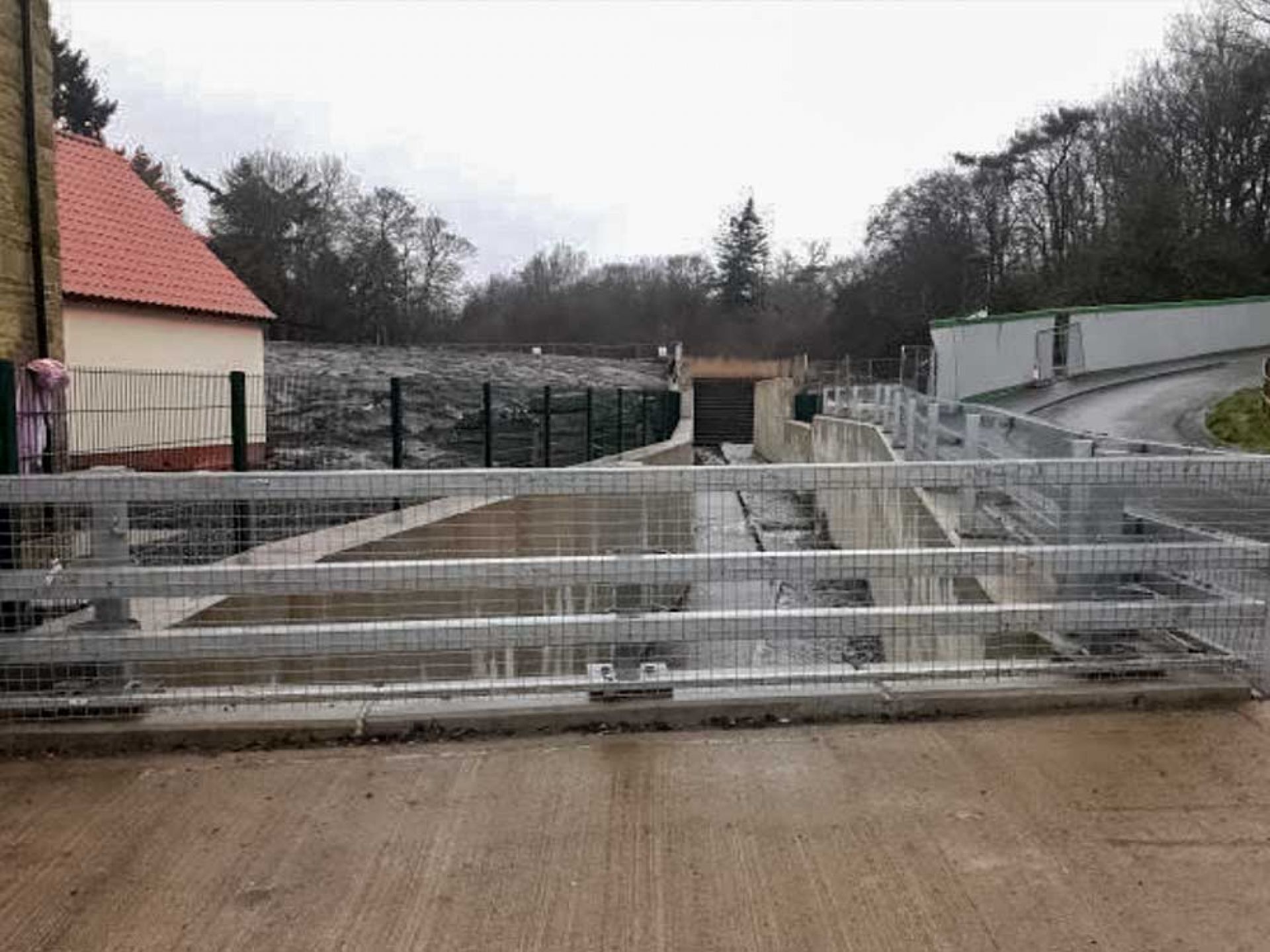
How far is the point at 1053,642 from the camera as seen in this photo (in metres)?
5.41

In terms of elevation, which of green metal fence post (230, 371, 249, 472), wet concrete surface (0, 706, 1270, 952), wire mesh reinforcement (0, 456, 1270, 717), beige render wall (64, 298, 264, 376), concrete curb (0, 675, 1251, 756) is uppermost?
beige render wall (64, 298, 264, 376)

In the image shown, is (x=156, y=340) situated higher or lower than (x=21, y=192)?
lower

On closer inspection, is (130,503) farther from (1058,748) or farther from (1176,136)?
(1176,136)

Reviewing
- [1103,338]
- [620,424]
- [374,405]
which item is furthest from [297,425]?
[1103,338]

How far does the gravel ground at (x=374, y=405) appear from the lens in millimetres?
17750

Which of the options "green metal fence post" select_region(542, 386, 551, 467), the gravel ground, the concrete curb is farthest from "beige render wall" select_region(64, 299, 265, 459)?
the concrete curb

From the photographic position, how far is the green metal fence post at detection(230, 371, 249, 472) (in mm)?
9891

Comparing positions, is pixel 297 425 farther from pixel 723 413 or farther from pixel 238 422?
pixel 723 413

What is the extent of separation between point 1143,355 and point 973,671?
102 feet

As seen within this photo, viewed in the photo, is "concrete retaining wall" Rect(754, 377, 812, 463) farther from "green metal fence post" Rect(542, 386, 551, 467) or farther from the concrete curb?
the concrete curb

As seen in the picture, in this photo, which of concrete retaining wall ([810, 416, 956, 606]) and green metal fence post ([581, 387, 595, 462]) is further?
green metal fence post ([581, 387, 595, 462])

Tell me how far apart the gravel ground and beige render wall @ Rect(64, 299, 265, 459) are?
33.8 inches

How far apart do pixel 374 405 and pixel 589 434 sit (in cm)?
711

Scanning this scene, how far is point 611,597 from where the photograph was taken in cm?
534
